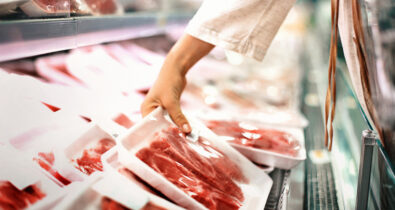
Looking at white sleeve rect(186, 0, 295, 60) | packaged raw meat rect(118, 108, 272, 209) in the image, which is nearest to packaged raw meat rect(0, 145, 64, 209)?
packaged raw meat rect(118, 108, 272, 209)

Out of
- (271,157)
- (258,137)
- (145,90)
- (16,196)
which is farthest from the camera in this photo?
(145,90)

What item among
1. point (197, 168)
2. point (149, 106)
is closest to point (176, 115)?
point (149, 106)

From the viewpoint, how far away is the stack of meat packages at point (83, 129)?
0.88 meters

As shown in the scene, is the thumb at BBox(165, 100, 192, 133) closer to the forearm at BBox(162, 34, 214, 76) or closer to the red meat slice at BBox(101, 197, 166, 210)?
the forearm at BBox(162, 34, 214, 76)

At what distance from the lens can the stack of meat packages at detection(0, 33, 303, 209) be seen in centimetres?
88

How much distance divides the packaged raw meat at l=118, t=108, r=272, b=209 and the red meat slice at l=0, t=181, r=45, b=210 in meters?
0.24

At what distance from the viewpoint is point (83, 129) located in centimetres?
118

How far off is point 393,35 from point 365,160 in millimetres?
373

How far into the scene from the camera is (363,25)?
1073mm

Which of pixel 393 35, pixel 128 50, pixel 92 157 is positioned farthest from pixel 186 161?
pixel 128 50

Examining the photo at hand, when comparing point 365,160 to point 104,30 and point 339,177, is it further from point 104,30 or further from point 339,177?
Result: point 104,30

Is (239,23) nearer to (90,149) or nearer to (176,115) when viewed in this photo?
(176,115)

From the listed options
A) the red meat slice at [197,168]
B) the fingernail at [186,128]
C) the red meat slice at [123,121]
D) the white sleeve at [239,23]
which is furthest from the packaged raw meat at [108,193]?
the white sleeve at [239,23]

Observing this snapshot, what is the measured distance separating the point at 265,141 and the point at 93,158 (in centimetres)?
71
